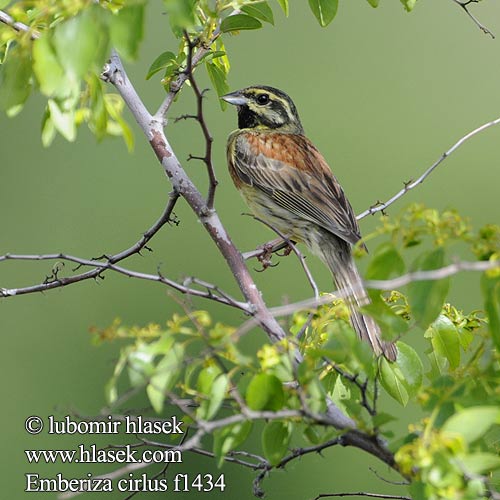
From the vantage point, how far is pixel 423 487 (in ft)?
4.79

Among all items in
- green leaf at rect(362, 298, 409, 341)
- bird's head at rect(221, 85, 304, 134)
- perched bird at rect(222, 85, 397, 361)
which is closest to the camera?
green leaf at rect(362, 298, 409, 341)

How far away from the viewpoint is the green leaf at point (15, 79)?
65.0 inches

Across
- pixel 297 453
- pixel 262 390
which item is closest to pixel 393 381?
pixel 297 453

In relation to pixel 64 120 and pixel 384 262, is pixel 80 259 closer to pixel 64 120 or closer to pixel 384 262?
pixel 64 120

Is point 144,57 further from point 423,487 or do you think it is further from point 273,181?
point 423,487

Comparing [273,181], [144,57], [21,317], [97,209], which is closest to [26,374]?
[21,317]

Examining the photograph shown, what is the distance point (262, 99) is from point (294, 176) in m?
0.40

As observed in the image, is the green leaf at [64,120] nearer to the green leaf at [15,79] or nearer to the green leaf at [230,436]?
the green leaf at [15,79]

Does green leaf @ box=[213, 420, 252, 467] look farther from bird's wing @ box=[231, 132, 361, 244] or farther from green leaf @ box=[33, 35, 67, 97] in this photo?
bird's wing @ box=[231, 132, 361, 244]

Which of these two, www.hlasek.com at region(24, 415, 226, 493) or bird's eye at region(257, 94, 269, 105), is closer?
www.hlasek.com at region(24, 415, 226, 493)

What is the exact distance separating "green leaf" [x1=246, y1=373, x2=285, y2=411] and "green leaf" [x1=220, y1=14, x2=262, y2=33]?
3.92ft

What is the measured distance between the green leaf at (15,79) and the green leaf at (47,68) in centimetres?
13

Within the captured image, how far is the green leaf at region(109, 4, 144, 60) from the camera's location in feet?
4.85

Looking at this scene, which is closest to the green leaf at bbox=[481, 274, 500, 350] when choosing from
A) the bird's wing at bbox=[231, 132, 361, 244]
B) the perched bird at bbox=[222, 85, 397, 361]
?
the perched bird at bbox=[222, 85, 397, 361]
